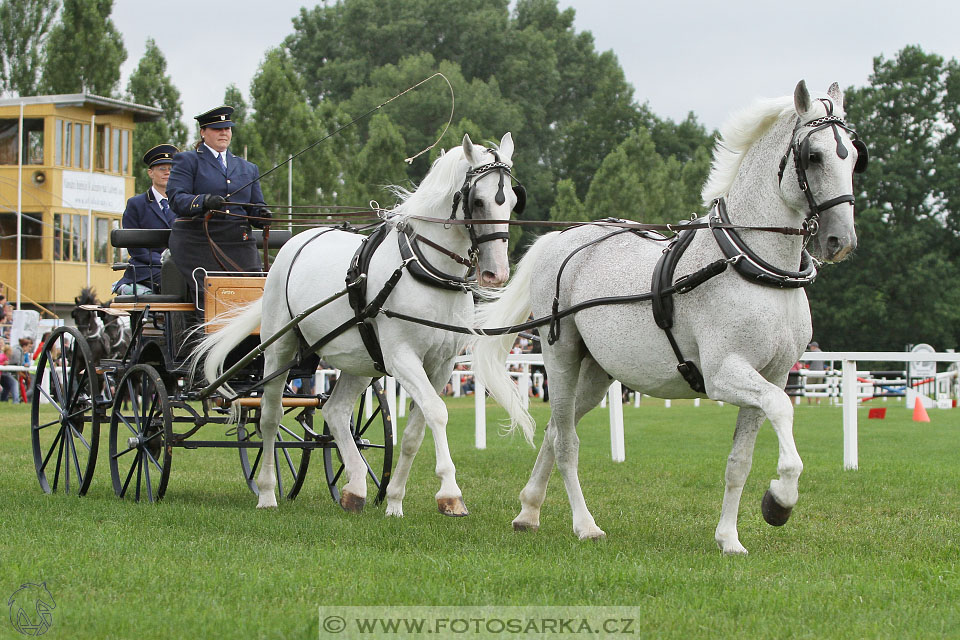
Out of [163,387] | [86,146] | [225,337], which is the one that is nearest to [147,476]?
[163,387]

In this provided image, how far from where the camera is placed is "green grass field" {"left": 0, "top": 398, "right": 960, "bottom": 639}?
181 inches

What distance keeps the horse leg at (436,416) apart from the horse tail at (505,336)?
1.26ft

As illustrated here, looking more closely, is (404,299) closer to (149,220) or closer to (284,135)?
(149,220)

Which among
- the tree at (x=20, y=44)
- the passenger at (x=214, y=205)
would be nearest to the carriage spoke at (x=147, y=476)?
the passenger at (x=214, y=205)

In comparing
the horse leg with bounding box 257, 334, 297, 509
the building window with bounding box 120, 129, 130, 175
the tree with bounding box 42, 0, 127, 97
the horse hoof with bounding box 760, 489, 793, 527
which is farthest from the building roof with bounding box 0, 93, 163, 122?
the horse hoof with bounding box 760, 489, 793, 527

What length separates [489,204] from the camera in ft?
23.2

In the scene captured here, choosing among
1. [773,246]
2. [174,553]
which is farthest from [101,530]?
[773,246]

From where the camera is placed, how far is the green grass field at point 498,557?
15.1ft

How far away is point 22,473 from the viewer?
1054 cm

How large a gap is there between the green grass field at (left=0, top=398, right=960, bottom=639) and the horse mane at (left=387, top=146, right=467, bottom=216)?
76.3 inches

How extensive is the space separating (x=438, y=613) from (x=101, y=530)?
2858 mm

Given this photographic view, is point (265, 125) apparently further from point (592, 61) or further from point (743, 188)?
point (592, 61)

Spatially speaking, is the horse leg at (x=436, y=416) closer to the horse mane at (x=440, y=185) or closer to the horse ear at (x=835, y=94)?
the horse mane at (x=440, y=185)

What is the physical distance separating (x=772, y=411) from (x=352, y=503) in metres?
3.21
